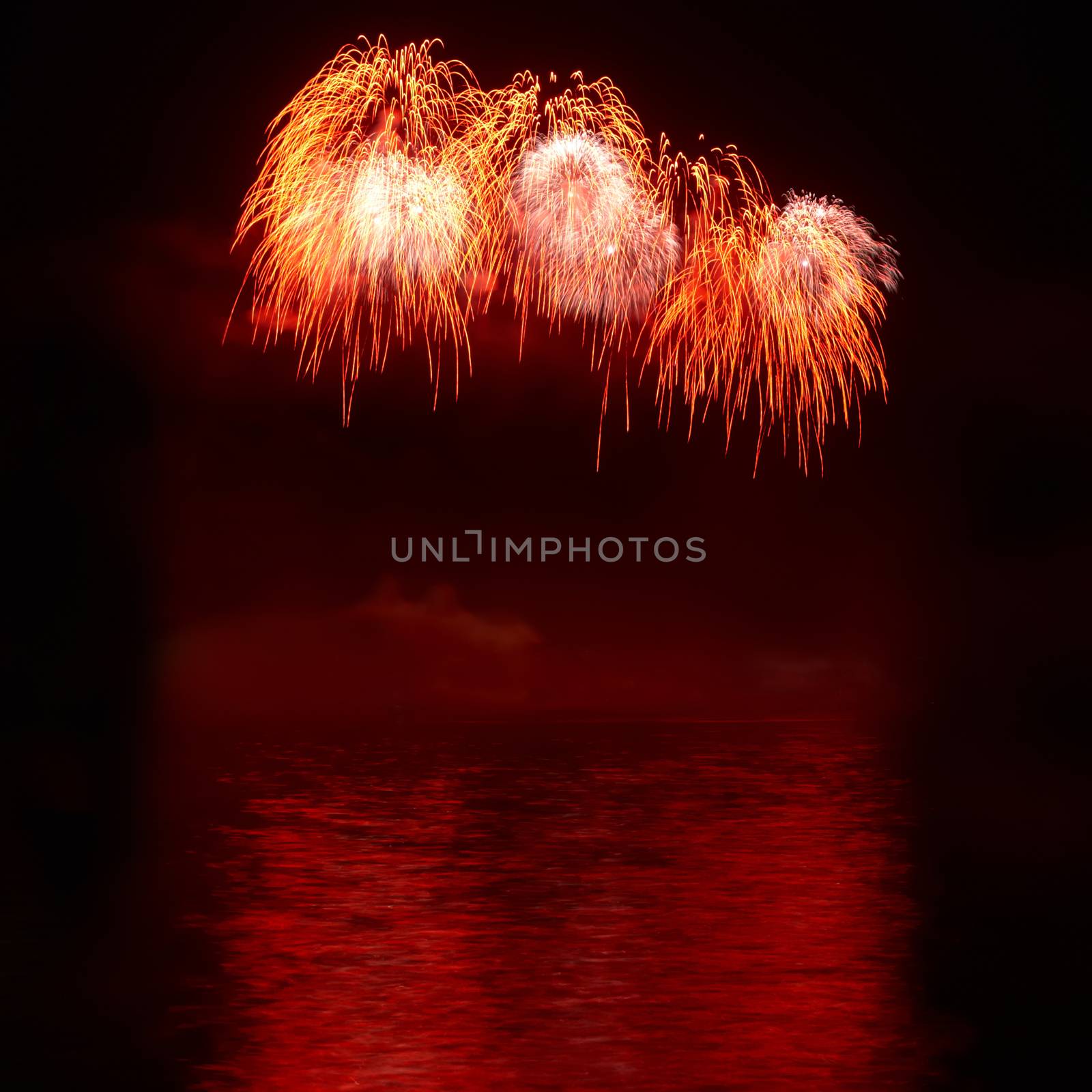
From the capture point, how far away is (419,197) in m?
31.7

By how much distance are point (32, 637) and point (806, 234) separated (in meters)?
25.1

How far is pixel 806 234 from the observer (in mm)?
34125

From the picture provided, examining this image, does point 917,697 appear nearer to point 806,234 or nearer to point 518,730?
point 518,730

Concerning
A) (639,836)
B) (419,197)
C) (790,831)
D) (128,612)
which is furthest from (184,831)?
(128,612)

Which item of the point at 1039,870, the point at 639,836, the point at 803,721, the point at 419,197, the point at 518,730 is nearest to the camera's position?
the point at 1039,870

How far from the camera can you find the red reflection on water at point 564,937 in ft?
36.2

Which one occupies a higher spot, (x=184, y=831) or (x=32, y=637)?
(x=32, y=637)

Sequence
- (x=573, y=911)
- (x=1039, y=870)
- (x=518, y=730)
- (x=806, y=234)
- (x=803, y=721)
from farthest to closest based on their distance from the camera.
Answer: (x=803, y=721) → (x=518, y=730) → (x=806, y=234) → (x=1039, y=870) → (x=573, y=911)

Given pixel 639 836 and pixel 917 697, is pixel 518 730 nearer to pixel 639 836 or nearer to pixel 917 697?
pixel 917 697

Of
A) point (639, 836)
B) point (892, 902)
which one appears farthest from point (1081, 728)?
point (892, 902)

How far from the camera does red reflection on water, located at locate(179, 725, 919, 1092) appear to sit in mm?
11039

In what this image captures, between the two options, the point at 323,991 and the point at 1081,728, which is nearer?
the point at 323,991

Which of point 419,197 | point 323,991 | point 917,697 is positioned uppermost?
point 419,197

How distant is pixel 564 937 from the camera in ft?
49.4
